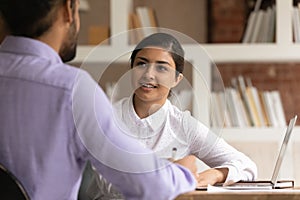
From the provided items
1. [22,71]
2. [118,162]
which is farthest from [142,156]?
[22,71]

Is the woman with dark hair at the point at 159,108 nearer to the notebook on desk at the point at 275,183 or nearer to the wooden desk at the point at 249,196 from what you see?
the wooden desk at the point at 249,196

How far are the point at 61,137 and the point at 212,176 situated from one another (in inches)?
34.3

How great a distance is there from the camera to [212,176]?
7.44ft

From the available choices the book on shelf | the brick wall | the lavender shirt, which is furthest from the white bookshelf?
the lavender shirt

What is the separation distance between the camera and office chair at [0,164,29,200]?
1.52 meters

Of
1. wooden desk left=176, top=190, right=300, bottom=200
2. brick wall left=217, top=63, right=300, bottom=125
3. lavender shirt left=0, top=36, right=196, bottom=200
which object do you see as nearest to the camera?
lavender shirt left=0, top=36, right=196, bottom=200

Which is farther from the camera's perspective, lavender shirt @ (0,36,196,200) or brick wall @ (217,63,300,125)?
brick wall @ (217,63,300,125)

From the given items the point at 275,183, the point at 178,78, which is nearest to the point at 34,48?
the point at 178,78

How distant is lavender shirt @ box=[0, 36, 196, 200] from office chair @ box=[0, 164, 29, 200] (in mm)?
31

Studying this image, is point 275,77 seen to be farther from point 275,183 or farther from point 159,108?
point 159,108

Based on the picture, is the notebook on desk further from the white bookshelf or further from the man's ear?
the white bookshelf

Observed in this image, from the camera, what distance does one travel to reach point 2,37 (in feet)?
5.63

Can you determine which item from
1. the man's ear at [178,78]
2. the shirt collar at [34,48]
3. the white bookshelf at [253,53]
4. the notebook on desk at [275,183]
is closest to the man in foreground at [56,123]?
the shirt collar at [34,48]

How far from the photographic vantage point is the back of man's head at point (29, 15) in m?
1.57
